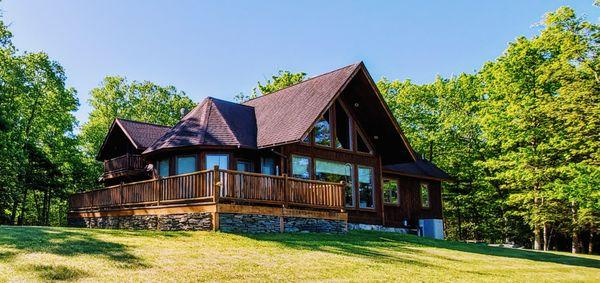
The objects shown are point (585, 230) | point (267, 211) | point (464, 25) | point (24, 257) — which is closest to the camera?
point (24, 257)

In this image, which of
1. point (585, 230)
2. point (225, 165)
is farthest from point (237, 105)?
point (585, 230)

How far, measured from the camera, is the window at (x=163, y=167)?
67.2 feet

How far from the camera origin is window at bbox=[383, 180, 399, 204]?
25.3 metres

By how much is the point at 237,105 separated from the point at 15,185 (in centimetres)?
1601

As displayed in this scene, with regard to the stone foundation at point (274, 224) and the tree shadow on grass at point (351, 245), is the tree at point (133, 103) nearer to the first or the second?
the stone foundation at point (274, 224)

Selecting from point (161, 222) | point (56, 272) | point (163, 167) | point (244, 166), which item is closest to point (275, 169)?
point (244, 166)

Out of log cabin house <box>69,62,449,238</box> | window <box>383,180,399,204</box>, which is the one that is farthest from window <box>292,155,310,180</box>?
window <box>383,180,399,204</box>

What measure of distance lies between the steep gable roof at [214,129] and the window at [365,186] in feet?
16.2

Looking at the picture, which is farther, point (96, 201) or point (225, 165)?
point (96, 201)

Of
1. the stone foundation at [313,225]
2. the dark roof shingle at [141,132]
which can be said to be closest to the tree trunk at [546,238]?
the stone foundation at [313,225]

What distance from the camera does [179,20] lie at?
26.1 m

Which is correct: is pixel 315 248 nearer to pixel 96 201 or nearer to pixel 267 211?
pixel 267 211

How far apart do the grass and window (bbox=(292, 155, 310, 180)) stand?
13.2ft

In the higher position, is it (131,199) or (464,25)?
(464,25)
